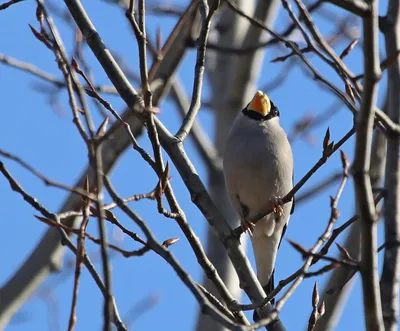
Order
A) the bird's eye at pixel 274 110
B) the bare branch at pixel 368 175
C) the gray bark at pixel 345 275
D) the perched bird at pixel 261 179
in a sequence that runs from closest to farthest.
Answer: the bare branch at pixel 368 175
the gray bark at pixel 345 275
the perched bird at pixel 261 179
the bird's eye at pixel 274 110

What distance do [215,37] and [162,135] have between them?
509 cm

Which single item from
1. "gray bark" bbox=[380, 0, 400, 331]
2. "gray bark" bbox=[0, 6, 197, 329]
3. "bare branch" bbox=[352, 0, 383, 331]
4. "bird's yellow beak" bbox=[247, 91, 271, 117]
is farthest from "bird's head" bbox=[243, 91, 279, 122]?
"bare branch" bbox=[352, 0, 383, 331]

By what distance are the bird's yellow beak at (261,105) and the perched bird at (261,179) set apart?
15 cm

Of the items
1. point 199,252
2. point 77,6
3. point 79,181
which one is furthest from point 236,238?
point 79,181

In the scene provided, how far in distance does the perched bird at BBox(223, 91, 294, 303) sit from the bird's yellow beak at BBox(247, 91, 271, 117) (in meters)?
0.15

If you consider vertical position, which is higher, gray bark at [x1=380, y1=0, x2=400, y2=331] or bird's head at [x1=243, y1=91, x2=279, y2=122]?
bird's head at [x1=243, y1=91, x2=279, y2=122]

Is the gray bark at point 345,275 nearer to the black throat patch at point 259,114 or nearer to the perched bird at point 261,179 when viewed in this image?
the perched bird at point 261,179

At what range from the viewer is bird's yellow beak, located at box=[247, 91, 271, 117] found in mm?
5199

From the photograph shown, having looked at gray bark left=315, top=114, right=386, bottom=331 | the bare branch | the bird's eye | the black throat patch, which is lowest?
the bare branch

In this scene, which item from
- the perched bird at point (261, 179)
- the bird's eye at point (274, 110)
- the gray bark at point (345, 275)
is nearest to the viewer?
the gray bark at point (345, 275)

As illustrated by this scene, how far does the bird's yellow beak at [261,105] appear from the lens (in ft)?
17.1

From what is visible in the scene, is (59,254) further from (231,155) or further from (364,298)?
(364,298)

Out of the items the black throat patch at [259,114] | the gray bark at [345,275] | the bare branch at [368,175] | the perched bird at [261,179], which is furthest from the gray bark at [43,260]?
the bare branch at [368,175]

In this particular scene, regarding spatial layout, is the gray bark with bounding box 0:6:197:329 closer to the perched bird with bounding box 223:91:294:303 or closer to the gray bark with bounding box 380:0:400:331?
the perched bird with bounding box 223:91:294:303
